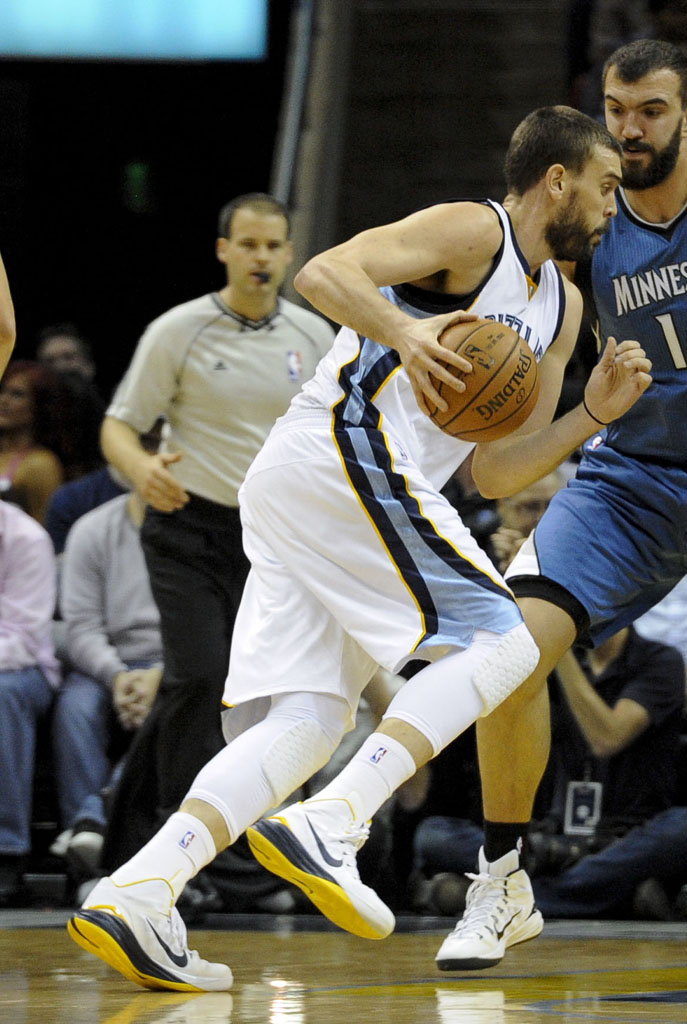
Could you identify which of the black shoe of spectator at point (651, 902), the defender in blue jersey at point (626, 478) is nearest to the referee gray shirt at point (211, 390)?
the defender in blue jersey at point (626, 478)

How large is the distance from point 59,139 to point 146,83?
2.37 ft

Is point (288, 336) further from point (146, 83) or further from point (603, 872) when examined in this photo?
point (146, 83)

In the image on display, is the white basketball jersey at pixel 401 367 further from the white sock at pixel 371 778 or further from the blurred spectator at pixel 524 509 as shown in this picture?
the blurred spectator at pixel 524 509

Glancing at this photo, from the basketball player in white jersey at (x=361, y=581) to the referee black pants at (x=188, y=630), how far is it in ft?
5.64

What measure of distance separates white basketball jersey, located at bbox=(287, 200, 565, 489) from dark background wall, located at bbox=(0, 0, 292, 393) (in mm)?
7427

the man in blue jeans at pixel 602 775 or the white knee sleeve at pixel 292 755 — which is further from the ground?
the white knee sleeve at pixel 292 755

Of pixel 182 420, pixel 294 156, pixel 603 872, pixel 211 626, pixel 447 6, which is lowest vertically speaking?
pixel 603 872

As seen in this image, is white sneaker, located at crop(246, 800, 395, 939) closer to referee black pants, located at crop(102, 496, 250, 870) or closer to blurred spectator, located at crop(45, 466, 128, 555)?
referee black pants, located at crop(102, 496, 250, 870)

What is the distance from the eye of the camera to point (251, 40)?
1129 centimetres

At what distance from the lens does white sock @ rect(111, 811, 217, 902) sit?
3.36m

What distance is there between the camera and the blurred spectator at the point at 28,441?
725cm

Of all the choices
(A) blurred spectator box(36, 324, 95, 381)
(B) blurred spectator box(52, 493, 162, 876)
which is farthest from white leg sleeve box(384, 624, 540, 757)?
(A) blurred spectator box(36, 324, 95, 381)

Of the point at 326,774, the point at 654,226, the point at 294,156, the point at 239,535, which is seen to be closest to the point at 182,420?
the point at 239,535

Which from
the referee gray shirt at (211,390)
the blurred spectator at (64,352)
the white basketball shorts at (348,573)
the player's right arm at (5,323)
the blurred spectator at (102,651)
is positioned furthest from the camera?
the blurred spectator at (64,352)
